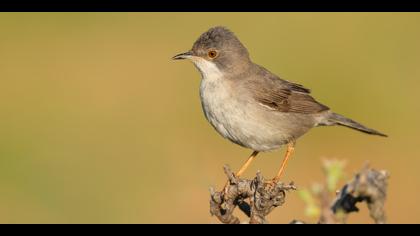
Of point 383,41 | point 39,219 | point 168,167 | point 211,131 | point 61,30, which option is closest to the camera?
point 39,219

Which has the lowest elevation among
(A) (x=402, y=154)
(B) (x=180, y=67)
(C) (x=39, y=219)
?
(A) (x=402, y=154)

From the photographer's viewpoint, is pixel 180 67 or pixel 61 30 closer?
pixel 180 67

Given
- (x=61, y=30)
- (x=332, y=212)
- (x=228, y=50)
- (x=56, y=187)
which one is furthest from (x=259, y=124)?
(x=61, y=30)

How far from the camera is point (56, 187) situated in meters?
10.8

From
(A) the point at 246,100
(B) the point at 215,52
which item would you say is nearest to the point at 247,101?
(A) the point at 246,100

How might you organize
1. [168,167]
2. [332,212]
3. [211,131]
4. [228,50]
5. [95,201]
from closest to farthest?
A: [332,212] → [228,50] → [95,201] → [168,167] → [211,131]

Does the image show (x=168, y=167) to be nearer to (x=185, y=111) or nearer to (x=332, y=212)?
(x=185, y=111)

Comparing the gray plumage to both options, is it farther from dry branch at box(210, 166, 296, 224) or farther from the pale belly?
dry branch at box(210, 166, 296, 224)

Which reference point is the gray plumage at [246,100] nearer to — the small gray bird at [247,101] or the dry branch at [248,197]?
the small gray bird at [247,101]

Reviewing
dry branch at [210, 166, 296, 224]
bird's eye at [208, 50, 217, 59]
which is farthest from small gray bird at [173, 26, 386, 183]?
dry branch at [210, 166, 296, 224]

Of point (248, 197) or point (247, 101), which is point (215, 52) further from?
point (248, 197)

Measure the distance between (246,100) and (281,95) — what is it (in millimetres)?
737

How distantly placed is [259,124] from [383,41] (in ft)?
30.9

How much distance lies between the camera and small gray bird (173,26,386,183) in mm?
6461
